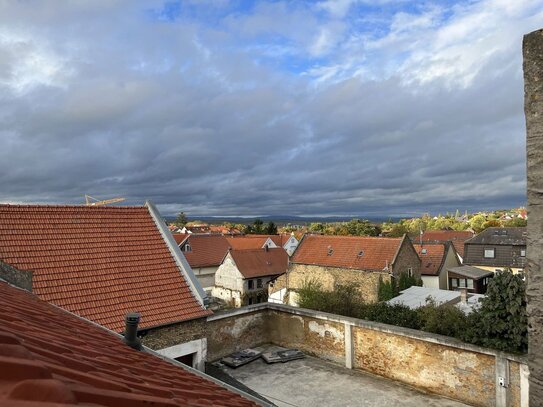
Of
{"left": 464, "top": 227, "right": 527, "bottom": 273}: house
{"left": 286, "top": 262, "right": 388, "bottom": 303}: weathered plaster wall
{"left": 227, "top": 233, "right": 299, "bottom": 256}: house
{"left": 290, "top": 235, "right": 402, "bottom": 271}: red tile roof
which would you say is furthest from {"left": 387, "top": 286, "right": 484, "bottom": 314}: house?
{"left": 227, "top": 233, "right": 299, "bottom": 256}: house

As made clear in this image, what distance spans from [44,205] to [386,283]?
24544 millimetres

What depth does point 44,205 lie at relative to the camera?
11.6 metres

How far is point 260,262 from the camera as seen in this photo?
40.8m

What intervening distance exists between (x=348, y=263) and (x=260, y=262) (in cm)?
1180

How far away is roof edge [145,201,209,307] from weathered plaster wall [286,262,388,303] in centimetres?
2045

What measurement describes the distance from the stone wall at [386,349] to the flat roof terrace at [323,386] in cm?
38

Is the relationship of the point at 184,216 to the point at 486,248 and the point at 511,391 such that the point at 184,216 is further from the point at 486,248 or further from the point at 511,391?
the point at 511,391

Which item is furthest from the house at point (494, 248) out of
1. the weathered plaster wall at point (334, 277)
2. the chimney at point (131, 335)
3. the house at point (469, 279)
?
the chimney at point (131, 335)

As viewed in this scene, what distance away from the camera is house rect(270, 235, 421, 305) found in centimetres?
3030

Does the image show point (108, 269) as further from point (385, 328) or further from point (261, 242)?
point (261, 242)

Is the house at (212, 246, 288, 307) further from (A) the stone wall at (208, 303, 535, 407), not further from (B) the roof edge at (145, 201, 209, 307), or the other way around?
(B) the roof edge at (145, 201, 209, 307)

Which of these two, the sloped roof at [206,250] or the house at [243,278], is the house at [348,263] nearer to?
the house at [243,278]

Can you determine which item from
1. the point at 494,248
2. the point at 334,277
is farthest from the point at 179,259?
the point at 494,248

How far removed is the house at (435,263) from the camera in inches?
1444
